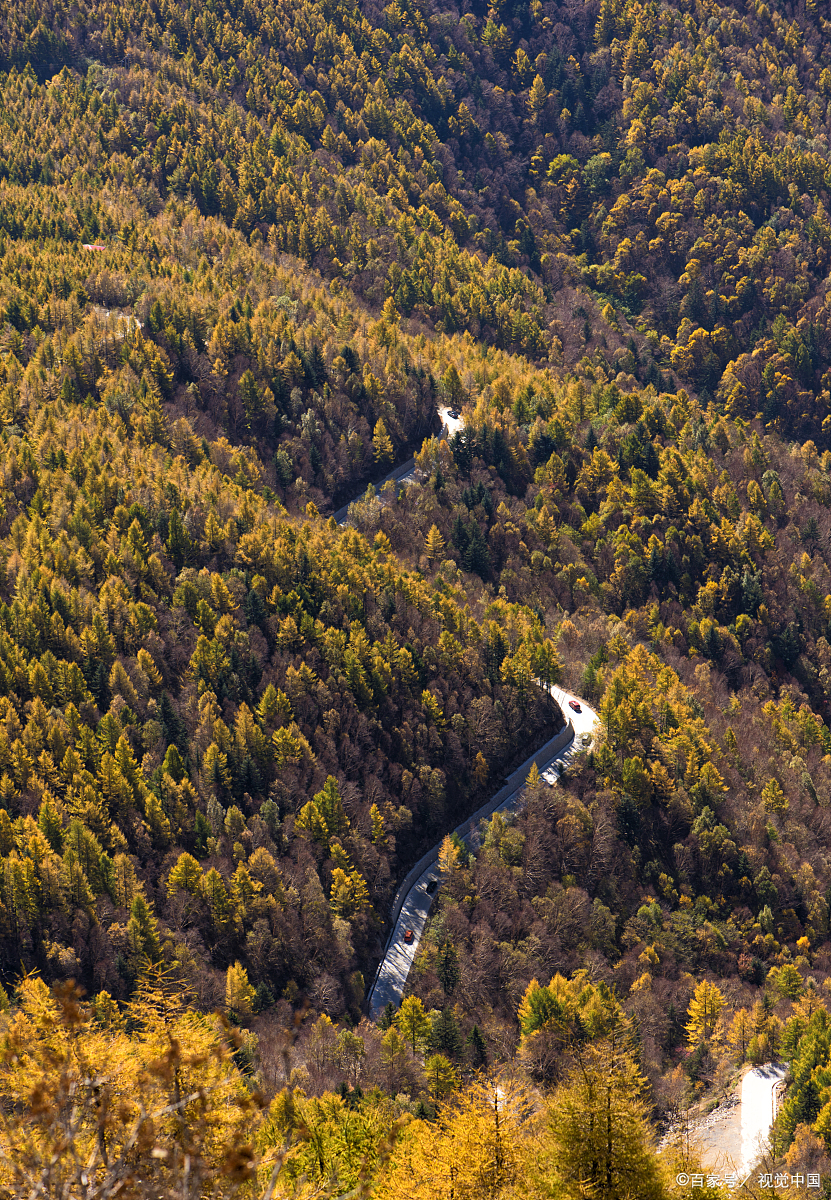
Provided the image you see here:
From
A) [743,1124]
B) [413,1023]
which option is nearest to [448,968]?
[413,1023]

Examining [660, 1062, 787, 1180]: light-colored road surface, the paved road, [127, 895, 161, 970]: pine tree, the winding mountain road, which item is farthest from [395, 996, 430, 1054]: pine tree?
the paved road

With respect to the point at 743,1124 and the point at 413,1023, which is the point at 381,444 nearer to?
the point at 413,1023

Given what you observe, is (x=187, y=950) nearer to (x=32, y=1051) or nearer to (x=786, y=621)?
(x=32, y=1051)

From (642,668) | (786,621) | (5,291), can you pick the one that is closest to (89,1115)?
(642,668)

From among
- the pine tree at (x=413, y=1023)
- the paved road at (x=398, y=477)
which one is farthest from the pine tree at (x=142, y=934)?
the paved road at (x=398, y=477)

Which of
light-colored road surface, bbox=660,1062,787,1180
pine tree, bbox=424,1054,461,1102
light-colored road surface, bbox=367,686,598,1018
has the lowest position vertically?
light-colored road surface, bbox=367,686,598,1018

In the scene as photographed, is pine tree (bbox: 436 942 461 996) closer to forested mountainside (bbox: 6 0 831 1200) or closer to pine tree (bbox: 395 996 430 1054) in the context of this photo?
forested mountainside (bbox: 6 0 831 1200)

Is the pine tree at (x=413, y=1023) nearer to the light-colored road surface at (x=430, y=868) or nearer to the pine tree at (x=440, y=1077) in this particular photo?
the pine tree at (x=440, y=1077)

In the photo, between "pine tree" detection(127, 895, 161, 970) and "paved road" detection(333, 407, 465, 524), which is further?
"paved road" detection(333, 407, 465, 524)
